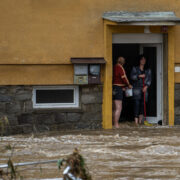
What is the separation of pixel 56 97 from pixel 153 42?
261 centimetres

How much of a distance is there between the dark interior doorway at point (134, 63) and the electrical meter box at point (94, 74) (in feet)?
5.91

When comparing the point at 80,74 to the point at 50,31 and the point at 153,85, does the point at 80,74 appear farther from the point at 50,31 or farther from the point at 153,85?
the point at 153,85

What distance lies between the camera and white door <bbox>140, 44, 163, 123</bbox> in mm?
14250

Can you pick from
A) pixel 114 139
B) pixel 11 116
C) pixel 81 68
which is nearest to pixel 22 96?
pixel 11 116

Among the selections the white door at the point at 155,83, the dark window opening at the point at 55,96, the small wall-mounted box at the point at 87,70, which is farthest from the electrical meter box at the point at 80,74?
the white door at the point at 155,83

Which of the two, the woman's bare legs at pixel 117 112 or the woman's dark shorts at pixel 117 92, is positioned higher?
the woman's dark shorts at pixel 117 92

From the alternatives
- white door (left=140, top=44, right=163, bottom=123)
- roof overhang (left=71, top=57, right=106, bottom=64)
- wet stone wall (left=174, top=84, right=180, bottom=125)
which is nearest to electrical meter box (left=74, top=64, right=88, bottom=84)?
roof overhang (left=71, top=57, right=106, bottom=64)

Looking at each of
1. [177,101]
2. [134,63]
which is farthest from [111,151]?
[134,63]

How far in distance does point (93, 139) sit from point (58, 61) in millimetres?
2250

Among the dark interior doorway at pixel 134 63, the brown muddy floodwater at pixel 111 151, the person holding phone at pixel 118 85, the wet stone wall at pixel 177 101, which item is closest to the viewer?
A: the brown muddy floodwater at pixel 111 151

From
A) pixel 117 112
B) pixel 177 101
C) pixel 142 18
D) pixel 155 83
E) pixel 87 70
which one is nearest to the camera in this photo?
pixel 142 18

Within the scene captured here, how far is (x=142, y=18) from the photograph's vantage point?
512 inches

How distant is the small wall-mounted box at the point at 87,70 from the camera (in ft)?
43.1

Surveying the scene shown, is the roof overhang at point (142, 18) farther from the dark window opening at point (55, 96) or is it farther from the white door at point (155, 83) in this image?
the dark window opening at point (55, 96)
